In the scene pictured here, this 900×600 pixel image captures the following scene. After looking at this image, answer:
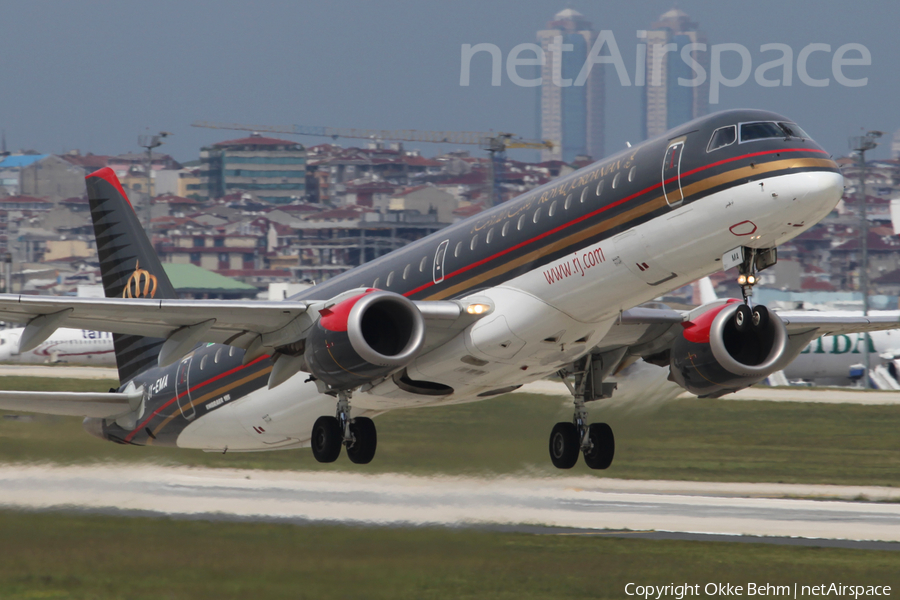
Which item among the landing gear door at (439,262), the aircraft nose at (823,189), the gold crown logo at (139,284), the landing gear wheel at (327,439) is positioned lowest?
the landing gear wheel at (327,439)

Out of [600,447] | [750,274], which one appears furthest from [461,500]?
[750,274]

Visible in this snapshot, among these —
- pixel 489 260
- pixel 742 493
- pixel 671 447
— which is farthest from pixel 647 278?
pixel 671 447

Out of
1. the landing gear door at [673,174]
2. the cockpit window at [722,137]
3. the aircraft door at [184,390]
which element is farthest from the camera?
the aircraft door at [184,390]

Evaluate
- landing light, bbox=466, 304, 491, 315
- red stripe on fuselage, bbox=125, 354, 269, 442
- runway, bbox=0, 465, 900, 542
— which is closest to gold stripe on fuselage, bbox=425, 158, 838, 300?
landing light, bbox=466, 304, 491, 315

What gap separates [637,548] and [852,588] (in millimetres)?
6489

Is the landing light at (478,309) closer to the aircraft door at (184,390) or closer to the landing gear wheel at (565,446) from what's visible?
the landing gear wheel at (565,446)

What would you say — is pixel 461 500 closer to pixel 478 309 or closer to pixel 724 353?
pixel 724 353

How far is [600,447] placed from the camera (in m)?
27.9

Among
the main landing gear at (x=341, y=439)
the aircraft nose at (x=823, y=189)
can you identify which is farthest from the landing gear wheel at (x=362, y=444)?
the aircraft nose at (x=823, y=189)

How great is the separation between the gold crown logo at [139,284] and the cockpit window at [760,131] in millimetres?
18444

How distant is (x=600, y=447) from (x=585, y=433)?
1.77 ft

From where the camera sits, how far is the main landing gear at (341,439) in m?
25.8

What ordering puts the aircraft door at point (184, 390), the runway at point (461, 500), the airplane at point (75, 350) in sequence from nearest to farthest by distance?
the aircraft door at point (184, 390), the runway at point (461, 500), the airplane at point (75, 350)

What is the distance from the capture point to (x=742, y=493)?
42.7 metres
